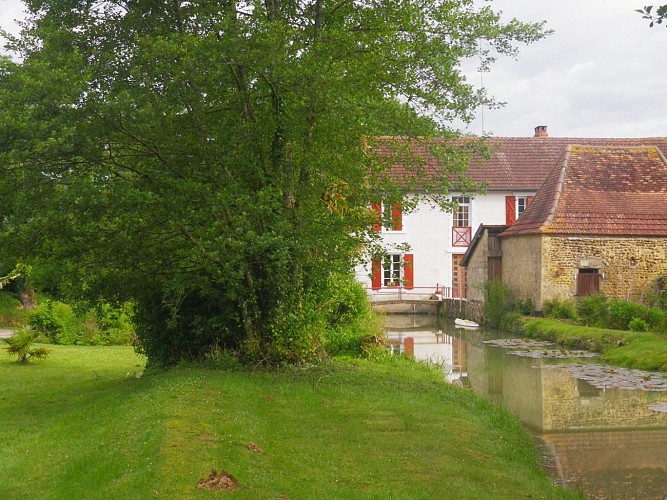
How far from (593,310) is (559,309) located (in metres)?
2.28

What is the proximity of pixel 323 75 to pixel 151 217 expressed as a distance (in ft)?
11.3

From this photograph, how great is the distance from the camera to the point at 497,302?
30.5m

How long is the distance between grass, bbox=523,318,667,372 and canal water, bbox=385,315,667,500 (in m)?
0.56

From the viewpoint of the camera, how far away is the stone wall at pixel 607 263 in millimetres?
28578

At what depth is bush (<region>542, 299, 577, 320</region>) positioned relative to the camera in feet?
88.8

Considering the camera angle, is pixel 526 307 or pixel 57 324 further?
pixel 526 307

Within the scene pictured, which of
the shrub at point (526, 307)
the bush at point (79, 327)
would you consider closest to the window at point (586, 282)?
the shrub at point (526, 307)

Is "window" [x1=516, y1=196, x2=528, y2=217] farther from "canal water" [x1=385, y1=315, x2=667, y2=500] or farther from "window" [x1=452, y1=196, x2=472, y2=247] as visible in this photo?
"canal water" [x1=385, y1=315, x2=667, y2=500]

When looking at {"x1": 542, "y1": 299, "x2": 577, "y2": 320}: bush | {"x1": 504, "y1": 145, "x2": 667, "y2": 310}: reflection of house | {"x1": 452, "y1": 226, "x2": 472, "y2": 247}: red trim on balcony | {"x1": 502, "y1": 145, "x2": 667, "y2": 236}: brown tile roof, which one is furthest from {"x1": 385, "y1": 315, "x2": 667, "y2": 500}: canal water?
{"x1": 452, "y1": 226, "x2": 472, "y2": 247}: red trim on balcony

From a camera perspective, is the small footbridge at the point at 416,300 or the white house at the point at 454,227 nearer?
the small footbridge at the point at 416,300

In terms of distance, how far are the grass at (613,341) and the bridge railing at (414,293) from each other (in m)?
13.5

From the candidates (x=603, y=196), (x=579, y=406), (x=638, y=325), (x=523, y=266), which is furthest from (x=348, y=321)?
(x=603, y=196)

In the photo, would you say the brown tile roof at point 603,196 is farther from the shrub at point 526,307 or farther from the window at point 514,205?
the window at point 514,205

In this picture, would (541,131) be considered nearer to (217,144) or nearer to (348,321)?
(348,321)
